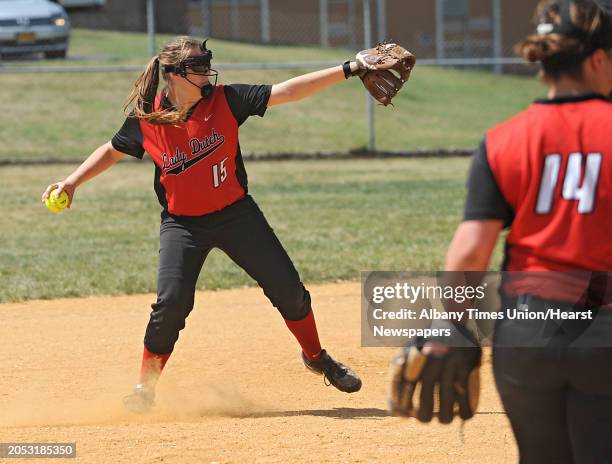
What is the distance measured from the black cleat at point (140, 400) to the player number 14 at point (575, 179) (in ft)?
10.5

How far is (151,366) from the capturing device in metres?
5.37

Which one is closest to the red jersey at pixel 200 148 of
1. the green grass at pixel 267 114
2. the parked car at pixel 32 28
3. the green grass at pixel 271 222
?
the green grass at pixel 271 222

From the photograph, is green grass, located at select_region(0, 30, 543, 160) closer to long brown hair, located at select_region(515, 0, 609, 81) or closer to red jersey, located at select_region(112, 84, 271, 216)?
red jersey, located at select_region(112, 84, 271, 216)

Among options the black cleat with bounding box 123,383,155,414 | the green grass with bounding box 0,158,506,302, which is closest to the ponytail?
the black cleat with bounding box 123,383,155,414

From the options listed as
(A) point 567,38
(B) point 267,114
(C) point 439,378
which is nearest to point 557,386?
(C) point 439,378

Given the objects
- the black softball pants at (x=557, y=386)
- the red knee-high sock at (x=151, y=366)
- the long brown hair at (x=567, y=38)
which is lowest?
the red knee-high sock at (x=151, y=366)

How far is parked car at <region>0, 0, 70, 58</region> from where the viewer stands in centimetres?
1900

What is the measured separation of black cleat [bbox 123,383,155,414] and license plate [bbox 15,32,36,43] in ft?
49.3

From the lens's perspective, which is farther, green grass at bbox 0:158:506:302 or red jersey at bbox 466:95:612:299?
green grass at bbox 0:158:506:302

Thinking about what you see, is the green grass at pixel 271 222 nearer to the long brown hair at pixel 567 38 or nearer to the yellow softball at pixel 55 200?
the yellow softball at pixel 55 200

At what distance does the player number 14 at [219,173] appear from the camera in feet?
17.0

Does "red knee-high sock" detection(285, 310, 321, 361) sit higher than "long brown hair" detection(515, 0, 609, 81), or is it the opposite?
"long brown hair" detection(515, 0, 609, 81)

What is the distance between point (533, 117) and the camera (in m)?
2.73

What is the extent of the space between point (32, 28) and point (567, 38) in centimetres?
1781
